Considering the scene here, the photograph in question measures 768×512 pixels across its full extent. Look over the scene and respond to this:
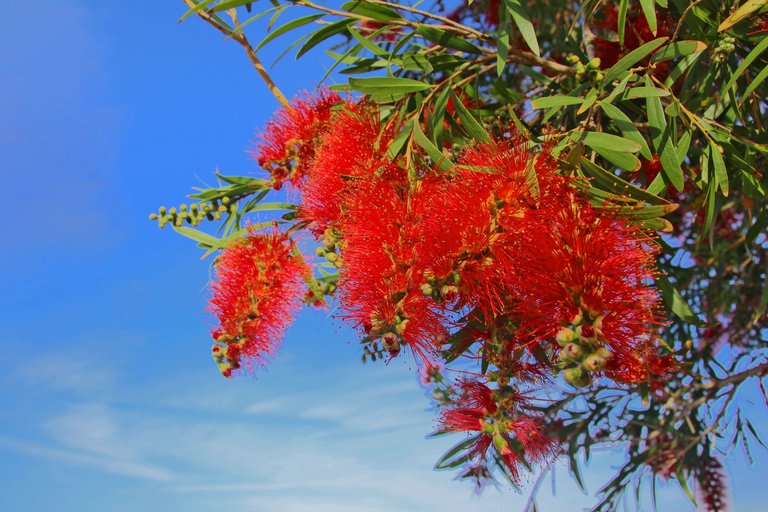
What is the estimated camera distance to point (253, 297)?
1.50 metres

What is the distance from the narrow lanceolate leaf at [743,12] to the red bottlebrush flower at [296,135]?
0.77 meters

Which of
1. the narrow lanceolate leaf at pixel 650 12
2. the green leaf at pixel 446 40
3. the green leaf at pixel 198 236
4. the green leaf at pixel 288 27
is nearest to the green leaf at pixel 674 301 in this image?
the narrow lanceolate leaf at pixel 650 12

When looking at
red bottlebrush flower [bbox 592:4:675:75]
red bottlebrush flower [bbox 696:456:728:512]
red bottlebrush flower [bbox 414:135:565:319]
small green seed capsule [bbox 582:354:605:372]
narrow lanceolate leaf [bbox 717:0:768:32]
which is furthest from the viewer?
red bottlebrush flower [bbox 696:456:728:512]

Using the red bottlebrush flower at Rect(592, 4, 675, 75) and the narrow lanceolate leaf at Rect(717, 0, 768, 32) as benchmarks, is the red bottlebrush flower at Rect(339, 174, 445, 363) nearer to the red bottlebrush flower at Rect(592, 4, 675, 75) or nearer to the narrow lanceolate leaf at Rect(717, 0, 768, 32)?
the narrow lanceolate leaf at Rect(717, 0, 768, 32)

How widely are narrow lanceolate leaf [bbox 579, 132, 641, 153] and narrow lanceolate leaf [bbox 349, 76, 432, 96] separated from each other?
32 centimetres

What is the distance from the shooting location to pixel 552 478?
6.95 ft

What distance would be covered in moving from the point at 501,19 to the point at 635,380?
0.72 m

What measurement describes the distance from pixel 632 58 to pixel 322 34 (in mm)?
569

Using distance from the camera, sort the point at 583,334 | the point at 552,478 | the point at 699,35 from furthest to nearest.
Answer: the point at 552,478, the point at 699,35, the point at 583,334

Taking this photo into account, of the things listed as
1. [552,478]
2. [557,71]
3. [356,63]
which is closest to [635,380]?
[557,71]

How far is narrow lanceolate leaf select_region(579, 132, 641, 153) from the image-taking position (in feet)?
3.56

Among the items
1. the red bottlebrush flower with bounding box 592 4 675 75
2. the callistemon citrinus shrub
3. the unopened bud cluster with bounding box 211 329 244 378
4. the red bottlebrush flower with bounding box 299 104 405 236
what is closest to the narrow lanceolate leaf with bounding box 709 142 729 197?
the callistemon citrinus shrub

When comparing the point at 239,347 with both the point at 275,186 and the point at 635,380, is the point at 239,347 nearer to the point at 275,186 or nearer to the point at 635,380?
the point at 275,186

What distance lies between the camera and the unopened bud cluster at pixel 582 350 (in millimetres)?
939
